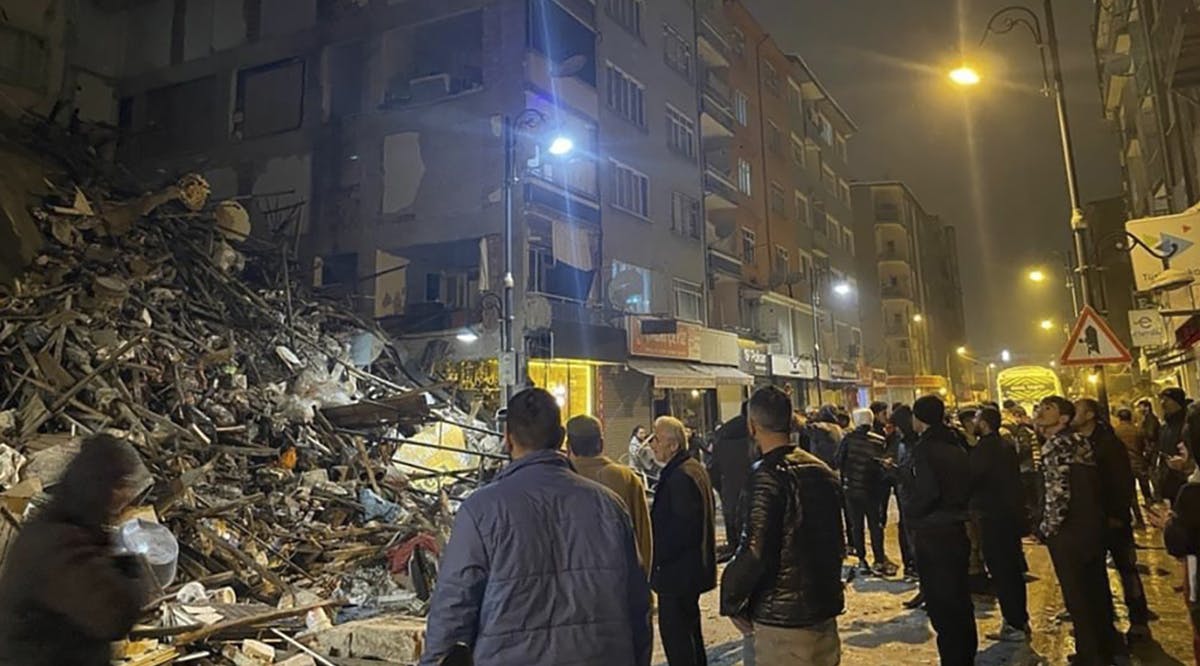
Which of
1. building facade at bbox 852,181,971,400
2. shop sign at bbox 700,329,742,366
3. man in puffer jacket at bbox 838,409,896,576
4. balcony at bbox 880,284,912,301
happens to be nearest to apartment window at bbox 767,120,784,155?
shop sign at bbox 700,329,742,366

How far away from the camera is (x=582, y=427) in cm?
530

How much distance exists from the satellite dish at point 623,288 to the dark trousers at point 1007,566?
53.7 feet

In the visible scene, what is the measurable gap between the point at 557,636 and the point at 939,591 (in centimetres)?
403

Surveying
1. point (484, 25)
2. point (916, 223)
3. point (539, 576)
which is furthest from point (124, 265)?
point (916, 223)

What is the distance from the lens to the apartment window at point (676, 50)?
2863 centimetres

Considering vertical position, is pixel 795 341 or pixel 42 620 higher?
pixel 795 341

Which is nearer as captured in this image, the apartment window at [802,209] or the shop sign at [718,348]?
the shop sign at [718,348]

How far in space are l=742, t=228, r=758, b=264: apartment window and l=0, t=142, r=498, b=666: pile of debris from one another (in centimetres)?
2037

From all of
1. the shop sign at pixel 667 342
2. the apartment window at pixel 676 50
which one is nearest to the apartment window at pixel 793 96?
the apartment window at pixel 676 50

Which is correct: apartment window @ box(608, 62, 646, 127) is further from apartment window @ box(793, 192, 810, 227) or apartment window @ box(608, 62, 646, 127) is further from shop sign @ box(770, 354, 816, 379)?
apartment window @ box(793, 192, 810, 227)

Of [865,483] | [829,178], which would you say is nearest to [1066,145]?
[865,483]

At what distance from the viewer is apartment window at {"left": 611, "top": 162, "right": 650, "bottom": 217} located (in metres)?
24.3

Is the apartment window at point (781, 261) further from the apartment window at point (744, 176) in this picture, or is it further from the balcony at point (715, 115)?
the balcony at point (715, 115)

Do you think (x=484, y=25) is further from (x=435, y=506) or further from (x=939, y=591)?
(x=939, y=591)
